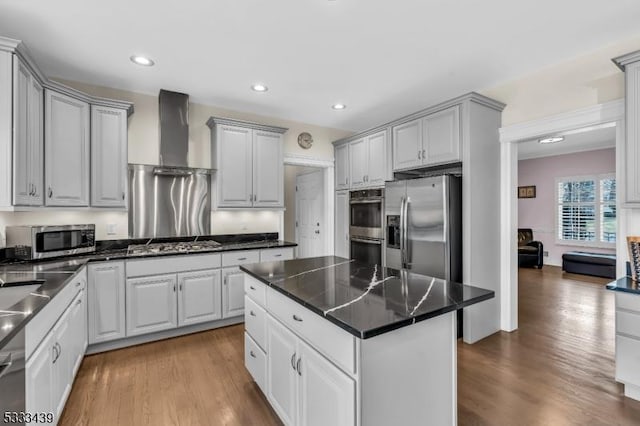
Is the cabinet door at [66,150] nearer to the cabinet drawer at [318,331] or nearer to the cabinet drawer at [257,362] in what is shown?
the cabinet drawer at [257,362]

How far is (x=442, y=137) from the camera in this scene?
10.6 feet

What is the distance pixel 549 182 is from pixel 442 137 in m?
5.68

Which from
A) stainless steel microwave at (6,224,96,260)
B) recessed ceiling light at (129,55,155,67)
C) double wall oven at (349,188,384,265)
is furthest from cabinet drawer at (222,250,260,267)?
recessed ceiling light at (129,55,155,67)

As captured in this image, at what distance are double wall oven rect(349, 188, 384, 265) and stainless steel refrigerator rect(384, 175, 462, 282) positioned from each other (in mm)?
370

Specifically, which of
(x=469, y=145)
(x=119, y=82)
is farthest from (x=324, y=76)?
(x=119, y=82)

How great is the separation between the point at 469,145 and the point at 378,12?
1.59 metres

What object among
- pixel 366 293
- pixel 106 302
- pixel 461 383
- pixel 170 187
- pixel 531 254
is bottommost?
pixel 461 383

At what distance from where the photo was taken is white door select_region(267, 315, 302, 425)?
162cm

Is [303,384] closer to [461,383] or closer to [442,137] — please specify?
[461,383]

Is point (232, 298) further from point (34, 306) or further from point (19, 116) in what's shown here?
point (19, 116)

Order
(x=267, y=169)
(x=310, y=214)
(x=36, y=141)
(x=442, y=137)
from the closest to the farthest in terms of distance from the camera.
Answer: (x=36, y=141) → (x=442, y=137) → (x=267, y=169) → (x=310, y=214)

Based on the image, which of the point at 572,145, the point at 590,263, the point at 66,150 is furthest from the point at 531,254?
the point at 66,150

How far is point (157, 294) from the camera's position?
9.88 feet

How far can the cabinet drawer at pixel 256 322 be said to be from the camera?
1991 mm
